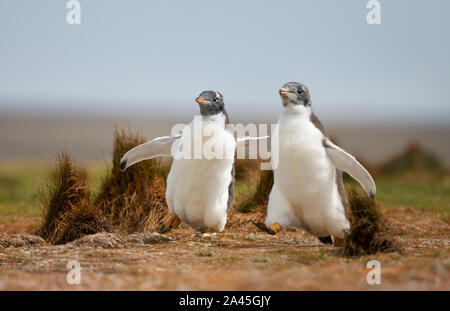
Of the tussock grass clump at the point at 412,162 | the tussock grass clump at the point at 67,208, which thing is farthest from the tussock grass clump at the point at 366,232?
the tussock grass clump at the point at 412,162

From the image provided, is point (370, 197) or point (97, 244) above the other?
point (370, 197)

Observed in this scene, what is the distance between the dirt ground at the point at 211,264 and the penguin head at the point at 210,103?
6.29 feet

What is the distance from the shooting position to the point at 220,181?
8984 mm

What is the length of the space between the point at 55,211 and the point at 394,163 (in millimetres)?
17624

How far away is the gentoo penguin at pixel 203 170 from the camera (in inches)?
343

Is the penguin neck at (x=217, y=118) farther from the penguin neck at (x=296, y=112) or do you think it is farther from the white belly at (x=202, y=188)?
the penguin neck at (x=296, y=112)

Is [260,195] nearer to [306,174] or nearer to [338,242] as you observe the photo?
[338,242]

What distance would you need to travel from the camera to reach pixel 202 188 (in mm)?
8922

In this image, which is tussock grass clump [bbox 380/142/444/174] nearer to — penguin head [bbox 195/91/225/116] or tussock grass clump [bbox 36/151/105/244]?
penguin head [bbox 195/91/225/116]

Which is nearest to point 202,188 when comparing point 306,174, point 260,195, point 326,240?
point 306,174
